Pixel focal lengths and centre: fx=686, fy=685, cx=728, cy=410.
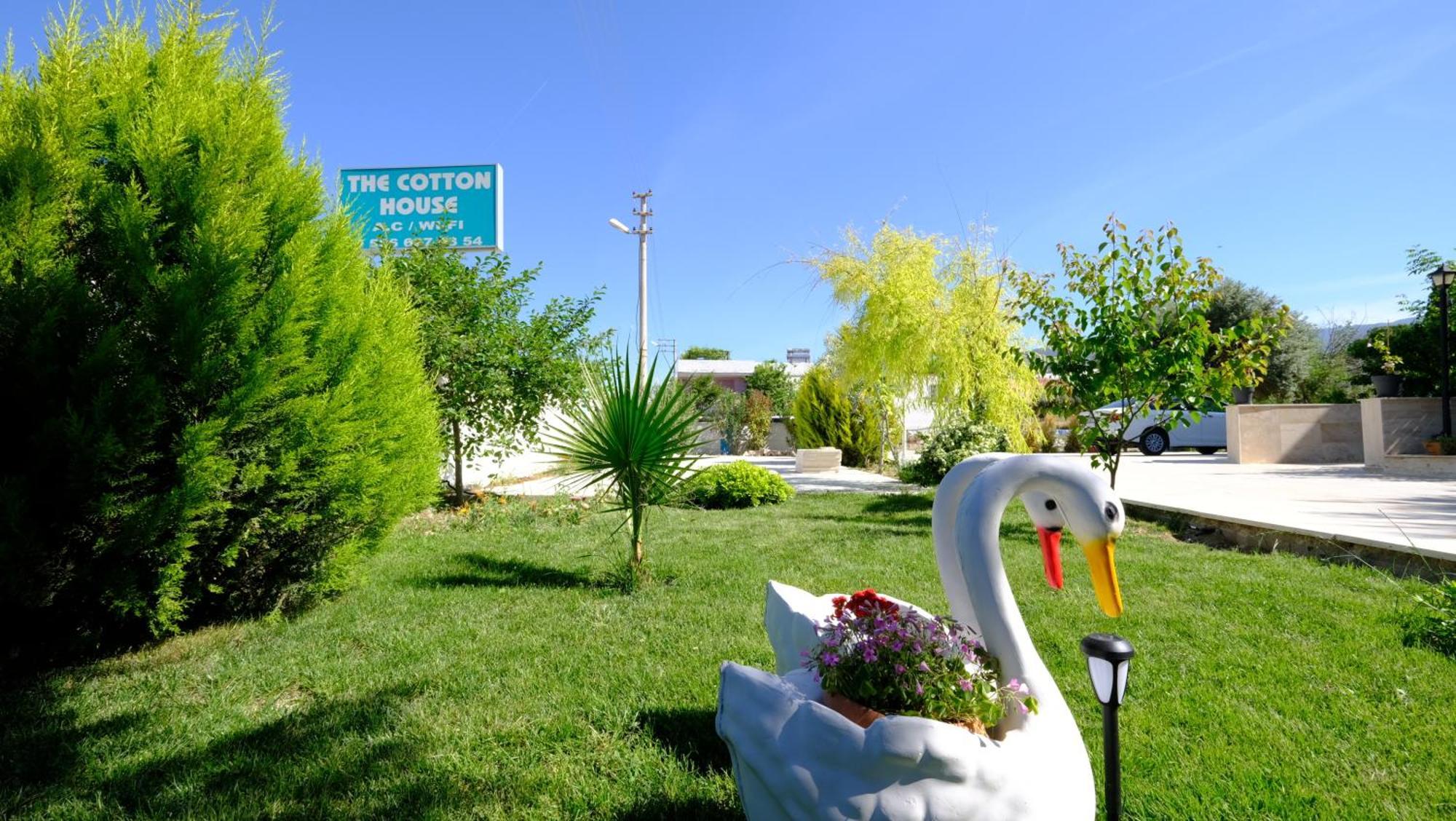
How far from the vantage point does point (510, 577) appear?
6.19m

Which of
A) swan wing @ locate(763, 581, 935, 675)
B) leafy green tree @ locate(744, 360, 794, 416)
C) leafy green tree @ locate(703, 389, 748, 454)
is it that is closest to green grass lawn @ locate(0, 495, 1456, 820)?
swan wing @ locate(763, 581, 935, 675)

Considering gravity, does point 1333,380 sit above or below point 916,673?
above

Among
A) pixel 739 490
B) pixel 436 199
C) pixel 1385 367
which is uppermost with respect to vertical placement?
pixel 436 199

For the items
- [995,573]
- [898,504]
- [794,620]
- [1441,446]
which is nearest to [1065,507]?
[995,573]

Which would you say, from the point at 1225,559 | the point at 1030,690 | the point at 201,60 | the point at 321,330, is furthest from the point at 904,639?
the point at 1225,559

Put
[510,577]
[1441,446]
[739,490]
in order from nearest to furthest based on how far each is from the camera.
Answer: [510,577] < [739,490] < [1441,446]

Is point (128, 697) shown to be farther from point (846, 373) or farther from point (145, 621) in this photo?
point (846, 373)

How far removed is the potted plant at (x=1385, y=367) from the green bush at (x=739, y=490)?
51.9 ft

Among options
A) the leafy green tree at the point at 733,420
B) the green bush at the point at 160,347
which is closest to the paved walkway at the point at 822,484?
the green bush at the point at 160,347

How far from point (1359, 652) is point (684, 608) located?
410cm

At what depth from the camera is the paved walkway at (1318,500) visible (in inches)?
264

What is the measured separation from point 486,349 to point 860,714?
9.30 m

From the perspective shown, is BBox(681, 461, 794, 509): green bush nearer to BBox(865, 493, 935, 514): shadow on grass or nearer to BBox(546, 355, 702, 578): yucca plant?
BBox(865, 493, 935, 514): shadow on grass

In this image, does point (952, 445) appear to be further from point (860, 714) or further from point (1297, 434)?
point (1297, 434)
